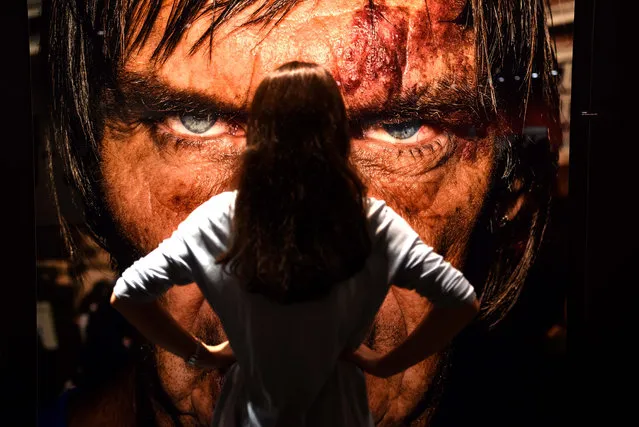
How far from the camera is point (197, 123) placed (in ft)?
6.50

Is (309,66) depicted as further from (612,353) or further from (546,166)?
(612,353)

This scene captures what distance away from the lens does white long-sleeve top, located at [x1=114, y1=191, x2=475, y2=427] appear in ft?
4.15

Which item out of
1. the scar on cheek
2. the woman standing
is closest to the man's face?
the scar on cheek

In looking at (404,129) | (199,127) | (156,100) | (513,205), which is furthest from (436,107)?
(156,100)

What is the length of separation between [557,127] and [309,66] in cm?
116

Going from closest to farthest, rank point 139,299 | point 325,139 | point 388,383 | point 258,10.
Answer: point 325,139 < point 139,299 < point 258,10 < point 388,383

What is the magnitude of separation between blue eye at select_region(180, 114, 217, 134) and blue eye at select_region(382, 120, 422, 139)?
23.0 inches

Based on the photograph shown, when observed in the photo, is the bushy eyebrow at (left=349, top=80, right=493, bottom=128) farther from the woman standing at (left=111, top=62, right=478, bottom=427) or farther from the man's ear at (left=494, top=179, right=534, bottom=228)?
the woman standing at (left=111, top=62, right=478, bottom=427)

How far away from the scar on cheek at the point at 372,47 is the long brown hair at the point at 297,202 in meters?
0.71

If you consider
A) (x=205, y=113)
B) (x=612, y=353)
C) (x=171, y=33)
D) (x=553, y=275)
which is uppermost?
(x=171, y=33)

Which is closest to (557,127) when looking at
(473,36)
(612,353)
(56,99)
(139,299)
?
(473,36)

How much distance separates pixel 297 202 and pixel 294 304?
219 millimetres

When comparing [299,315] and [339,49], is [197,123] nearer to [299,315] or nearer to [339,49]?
[339,49]

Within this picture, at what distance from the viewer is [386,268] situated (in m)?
1.29
